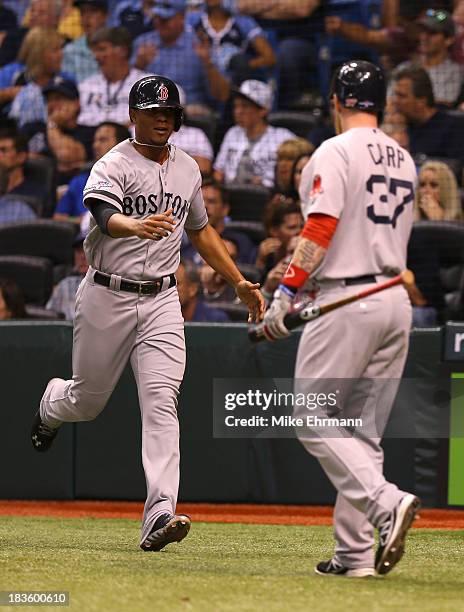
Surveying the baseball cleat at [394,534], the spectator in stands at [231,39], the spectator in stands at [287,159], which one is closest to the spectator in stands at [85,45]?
the spectator in stands at [231,39]

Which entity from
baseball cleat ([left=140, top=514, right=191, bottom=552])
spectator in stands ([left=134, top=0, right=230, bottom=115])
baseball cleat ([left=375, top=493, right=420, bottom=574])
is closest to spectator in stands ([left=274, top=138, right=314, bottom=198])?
spectator in stands ([left=134, top=0, right=230, bottom=115])

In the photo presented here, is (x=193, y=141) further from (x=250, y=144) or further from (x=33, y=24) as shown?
(x=33, y=24)

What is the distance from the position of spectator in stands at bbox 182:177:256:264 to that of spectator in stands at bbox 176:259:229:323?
2.29 ft

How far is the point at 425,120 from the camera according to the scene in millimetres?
10109

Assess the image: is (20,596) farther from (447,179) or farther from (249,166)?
(249,166)

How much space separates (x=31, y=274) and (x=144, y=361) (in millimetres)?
5050

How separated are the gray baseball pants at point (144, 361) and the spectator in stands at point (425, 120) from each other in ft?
17.9

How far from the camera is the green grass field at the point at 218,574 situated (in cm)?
348

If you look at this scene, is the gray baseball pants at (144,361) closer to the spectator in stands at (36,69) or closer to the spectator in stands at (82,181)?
the spectator in stands at (82,181)

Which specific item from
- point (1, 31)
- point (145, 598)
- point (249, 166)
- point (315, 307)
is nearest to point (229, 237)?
point (249, 166)

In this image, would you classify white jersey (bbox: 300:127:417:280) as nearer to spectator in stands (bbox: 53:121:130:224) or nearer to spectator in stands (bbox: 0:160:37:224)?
spectator in stands (bbox: 53:121:130:224)

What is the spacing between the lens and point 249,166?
34.8 feet

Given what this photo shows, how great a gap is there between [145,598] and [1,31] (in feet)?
33.2

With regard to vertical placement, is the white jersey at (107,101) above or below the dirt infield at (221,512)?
above
